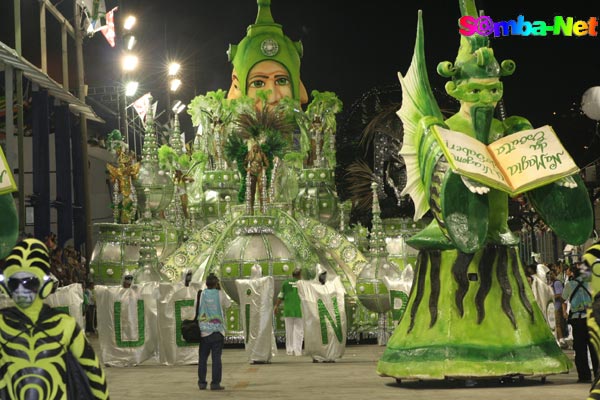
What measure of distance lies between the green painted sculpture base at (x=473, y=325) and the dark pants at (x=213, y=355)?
232 cm

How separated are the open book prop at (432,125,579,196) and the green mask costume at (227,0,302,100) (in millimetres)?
16898

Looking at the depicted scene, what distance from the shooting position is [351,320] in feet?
91.1

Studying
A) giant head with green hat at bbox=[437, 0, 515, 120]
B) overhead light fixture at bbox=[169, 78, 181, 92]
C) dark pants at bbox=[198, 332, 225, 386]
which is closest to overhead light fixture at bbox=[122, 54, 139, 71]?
overhead light fixture at bbox=[169, 78, 181, 92]

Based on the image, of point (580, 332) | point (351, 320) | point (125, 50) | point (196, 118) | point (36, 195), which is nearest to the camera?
point (580, 332)

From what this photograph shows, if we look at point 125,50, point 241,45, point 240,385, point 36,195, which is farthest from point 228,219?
point 125,50

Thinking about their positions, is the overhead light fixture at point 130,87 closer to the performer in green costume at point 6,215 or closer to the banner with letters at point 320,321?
the banner with letters at point 320,321

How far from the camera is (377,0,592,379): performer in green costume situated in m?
14.9

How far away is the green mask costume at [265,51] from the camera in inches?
1257

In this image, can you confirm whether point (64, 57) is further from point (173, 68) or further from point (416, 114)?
point (416, 114)

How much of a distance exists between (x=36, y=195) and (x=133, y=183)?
822cm

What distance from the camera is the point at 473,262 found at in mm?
15461

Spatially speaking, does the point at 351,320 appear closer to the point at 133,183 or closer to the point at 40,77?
the point at 133,183

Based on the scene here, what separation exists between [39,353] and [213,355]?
26.6 feet

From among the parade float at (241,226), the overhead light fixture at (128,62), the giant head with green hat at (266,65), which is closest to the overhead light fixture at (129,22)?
the overhead light fixture at (128,62)
